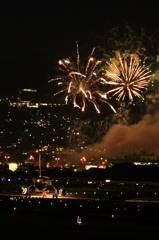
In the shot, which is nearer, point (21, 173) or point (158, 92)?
point (21, 173)

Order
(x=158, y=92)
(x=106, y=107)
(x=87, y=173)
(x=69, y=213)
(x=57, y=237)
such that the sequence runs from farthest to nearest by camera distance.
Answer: (x=106, y=107)
(x=158, y=92)
(x=87, y=173)
(x=69, y=213)
(x=57, y=237)

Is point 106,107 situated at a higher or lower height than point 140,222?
higher

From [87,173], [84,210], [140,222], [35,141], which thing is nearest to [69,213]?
[84,210]

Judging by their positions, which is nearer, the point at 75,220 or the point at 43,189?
the point at 75,220

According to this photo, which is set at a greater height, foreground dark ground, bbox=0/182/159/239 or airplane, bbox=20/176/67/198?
airplane, bbox=20/176/67/198

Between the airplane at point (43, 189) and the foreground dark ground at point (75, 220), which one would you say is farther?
the airplane at point (43, 189)

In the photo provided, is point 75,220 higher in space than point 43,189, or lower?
lower

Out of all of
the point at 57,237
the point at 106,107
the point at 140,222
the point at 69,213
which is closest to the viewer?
the point at 57,237

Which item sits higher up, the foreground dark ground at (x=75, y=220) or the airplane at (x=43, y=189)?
the airplane at (x=43, y=189)

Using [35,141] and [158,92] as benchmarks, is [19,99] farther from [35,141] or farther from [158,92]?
[158,92]

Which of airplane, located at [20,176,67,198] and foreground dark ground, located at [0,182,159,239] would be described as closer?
foreground dark ground, located at [0,182,159,239]
